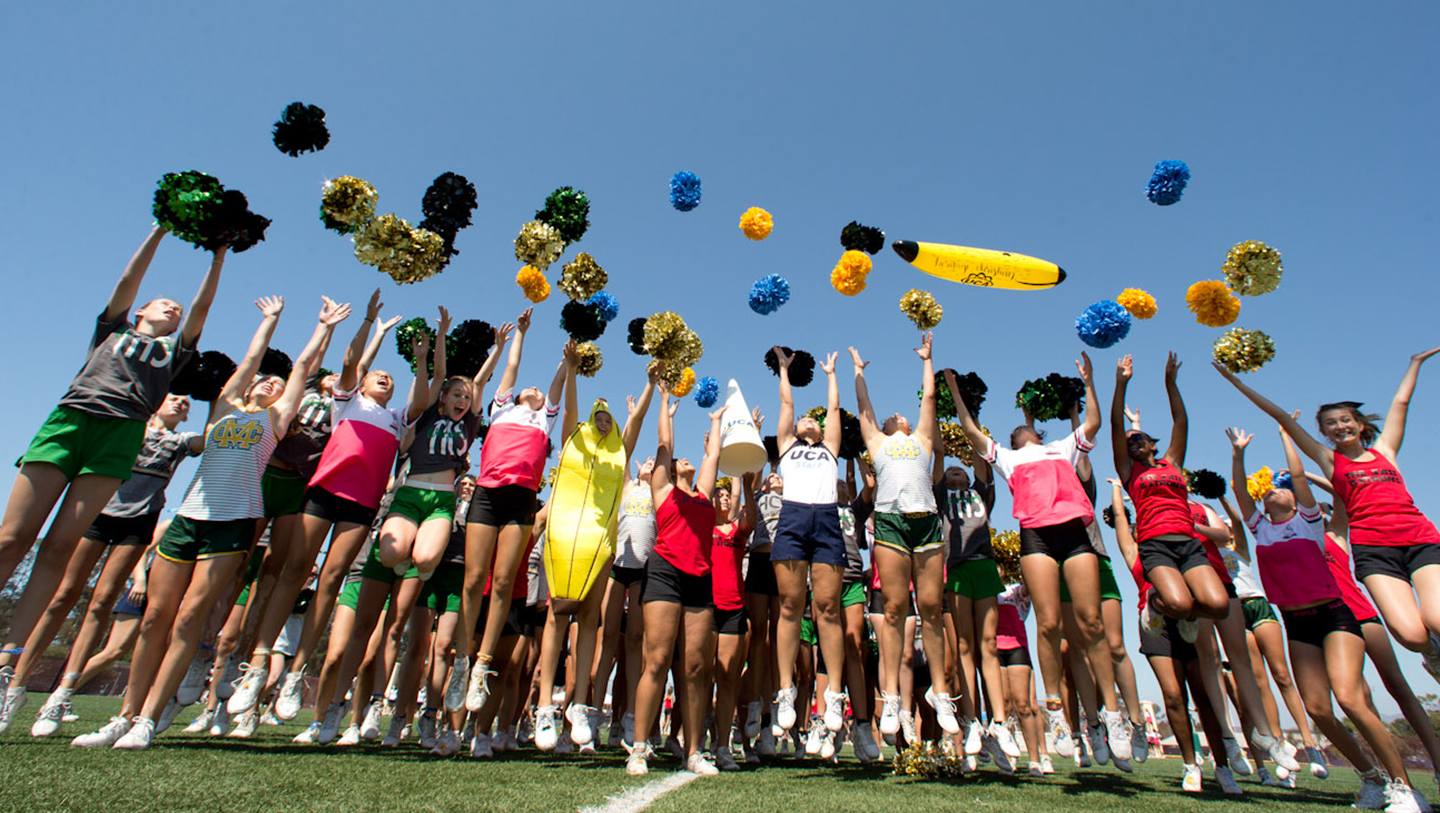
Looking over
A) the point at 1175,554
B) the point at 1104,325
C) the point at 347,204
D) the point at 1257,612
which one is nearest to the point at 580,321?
the point at 347,204

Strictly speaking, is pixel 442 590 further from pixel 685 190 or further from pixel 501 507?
pixel 685 190

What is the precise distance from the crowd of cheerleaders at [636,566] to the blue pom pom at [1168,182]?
86.6 inches

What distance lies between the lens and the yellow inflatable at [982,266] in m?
8.43

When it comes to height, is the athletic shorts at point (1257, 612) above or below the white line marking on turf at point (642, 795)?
above

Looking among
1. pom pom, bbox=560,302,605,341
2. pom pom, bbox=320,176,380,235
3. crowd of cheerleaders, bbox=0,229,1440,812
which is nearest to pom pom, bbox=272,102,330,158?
pom pom, bbox=320,176,380,235

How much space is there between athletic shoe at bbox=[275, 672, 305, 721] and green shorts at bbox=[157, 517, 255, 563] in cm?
→ 121

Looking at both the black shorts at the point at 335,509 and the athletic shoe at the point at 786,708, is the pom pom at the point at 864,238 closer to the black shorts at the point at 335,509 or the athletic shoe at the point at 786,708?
the athletic shoe at the point at 786,708

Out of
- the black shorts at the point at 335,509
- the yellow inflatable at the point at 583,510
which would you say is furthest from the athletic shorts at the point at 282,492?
the yellow inflatable at the point at 583,510

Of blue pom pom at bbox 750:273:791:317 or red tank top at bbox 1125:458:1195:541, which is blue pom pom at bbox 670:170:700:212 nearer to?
blue pom pom at bbox 750:273:791:317

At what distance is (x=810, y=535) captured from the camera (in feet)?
20.8

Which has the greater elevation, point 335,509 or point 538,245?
point 538,245

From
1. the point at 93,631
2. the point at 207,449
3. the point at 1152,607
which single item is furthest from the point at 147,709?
the point at 1152,607

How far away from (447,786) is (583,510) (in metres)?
2.43

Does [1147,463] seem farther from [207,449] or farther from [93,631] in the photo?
[93,631]
